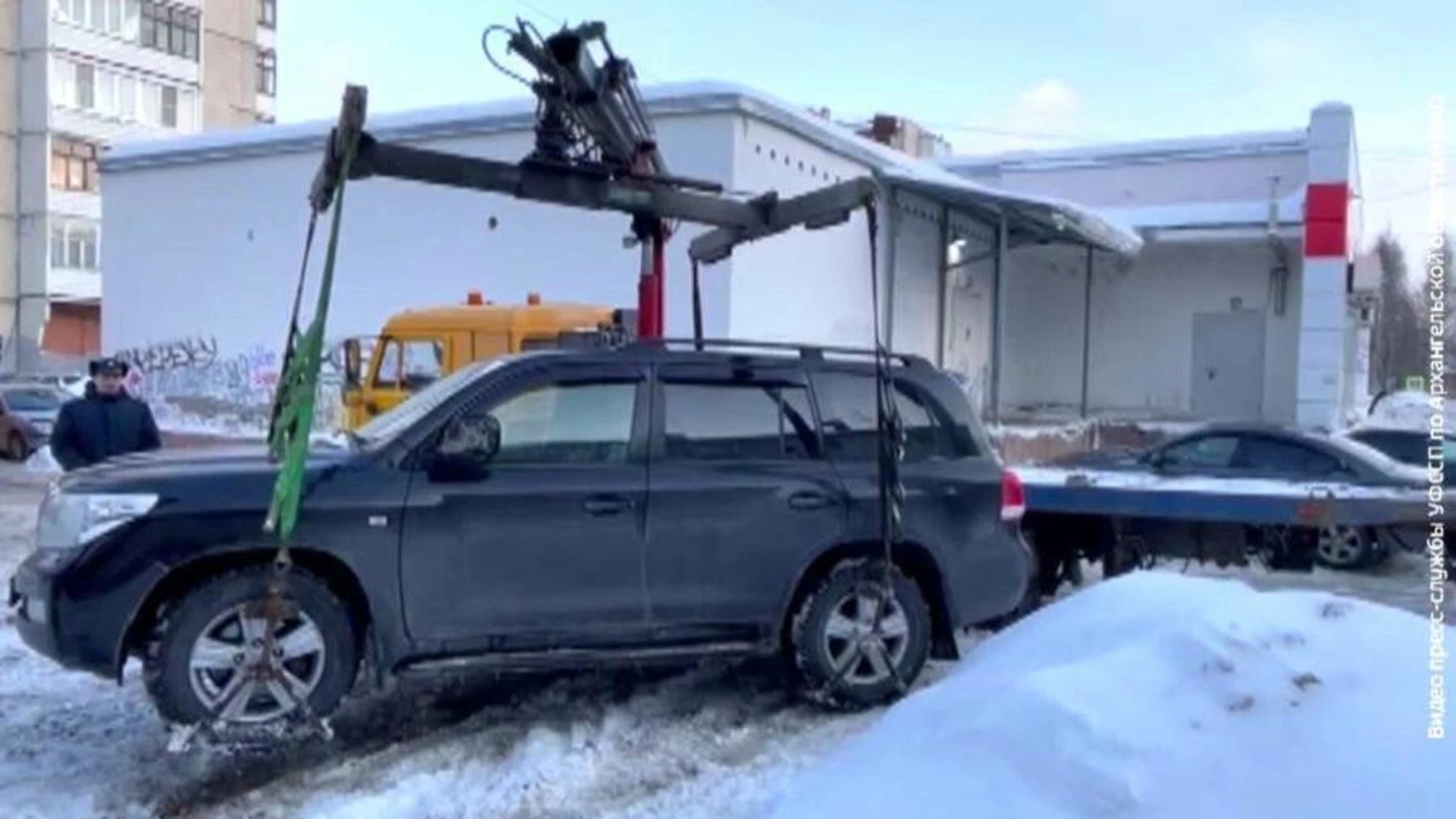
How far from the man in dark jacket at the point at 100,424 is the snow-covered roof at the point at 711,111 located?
1101 cm

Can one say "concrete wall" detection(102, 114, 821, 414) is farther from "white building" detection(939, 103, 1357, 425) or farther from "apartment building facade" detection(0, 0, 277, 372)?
"apartment building facade" detection(0, 0, 277, 372)

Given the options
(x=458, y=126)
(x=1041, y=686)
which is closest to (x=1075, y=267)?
(x=458, y=126)

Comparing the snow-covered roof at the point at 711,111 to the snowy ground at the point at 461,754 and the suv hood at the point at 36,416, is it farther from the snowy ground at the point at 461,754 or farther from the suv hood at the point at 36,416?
the snowy ground at the point at 461,754

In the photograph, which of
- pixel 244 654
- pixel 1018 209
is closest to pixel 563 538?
pixel 244 654

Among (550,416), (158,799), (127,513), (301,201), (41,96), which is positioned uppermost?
(41,96)

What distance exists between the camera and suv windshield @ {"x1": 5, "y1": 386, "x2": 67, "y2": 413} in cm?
2430

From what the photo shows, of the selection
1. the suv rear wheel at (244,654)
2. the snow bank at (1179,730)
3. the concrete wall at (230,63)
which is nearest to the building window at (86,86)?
the concrete wall at (230,63)

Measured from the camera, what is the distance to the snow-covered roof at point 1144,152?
28453 millimetres

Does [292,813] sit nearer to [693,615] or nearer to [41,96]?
[693,615]

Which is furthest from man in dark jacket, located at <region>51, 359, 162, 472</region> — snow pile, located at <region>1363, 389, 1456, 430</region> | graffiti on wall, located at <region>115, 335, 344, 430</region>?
snow pile, located at <region>1363, 389, 1456, 430</region>

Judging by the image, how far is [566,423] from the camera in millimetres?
6391

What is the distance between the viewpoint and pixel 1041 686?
4.81m

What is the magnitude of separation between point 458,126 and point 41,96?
111 feet

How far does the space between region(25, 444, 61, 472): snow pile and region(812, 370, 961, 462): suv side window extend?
18.1 meters
